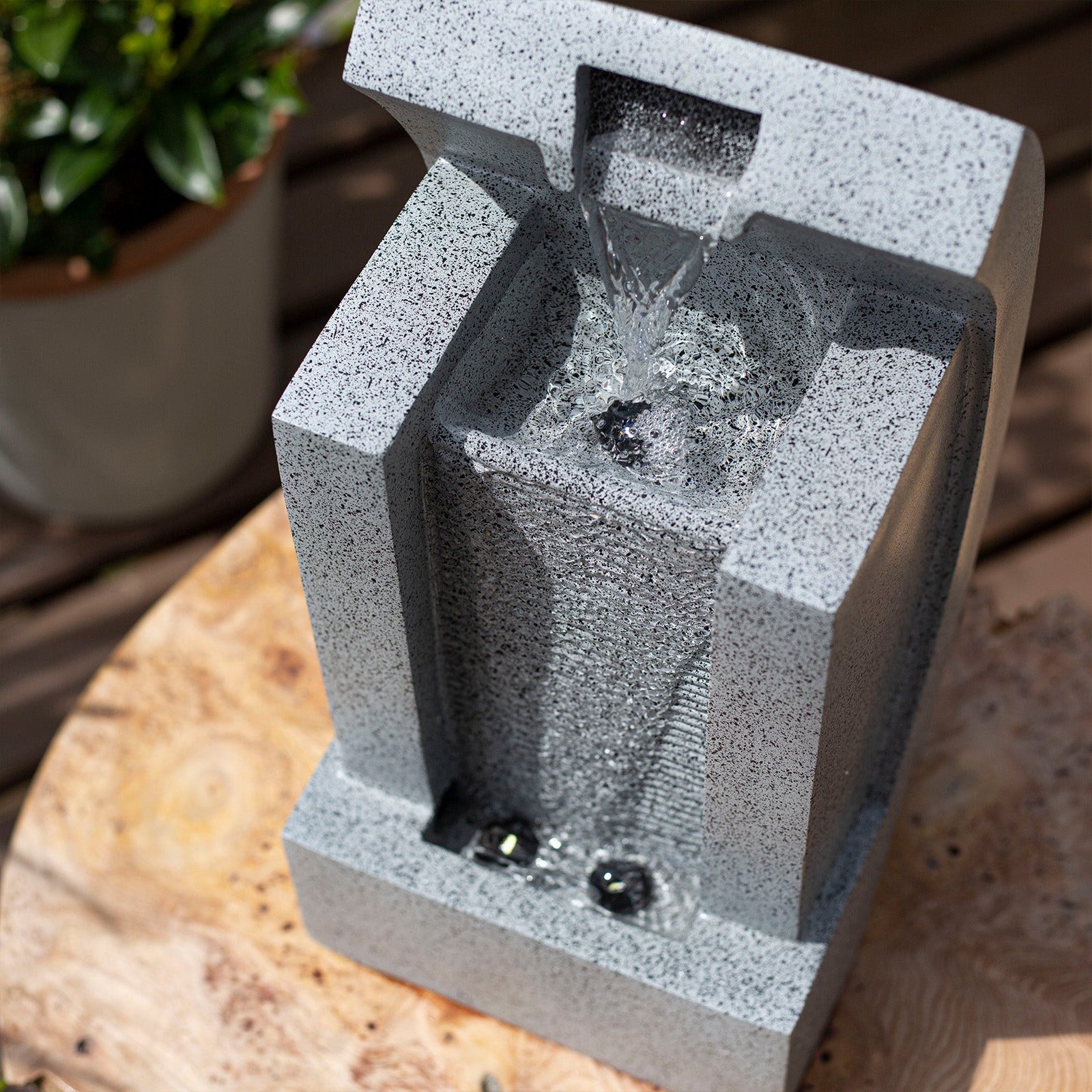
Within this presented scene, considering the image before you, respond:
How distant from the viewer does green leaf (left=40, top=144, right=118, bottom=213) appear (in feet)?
6.04

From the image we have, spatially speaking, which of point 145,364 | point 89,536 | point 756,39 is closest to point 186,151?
point 145,364


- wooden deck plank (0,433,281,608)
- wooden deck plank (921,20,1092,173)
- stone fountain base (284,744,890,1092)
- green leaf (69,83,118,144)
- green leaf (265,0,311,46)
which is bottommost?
wooden deck plank (0,433,281,608)

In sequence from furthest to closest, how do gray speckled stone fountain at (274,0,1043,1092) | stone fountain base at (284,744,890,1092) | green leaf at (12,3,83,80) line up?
green leaf at (12,3,83,80) → stone fountain base at (284,744,890,1092) → gray speckled stone fountain at (274,0,1043,1092)

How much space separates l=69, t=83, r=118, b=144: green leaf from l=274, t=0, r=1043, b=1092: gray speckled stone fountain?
2.62ft

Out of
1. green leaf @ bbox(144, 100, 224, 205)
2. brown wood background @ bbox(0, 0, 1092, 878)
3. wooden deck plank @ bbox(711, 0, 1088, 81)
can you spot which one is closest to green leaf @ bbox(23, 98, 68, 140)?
green leaf @ bbox(144, 100, 224, 205)

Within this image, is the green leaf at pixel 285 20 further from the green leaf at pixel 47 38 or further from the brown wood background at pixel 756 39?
the brown wood background at pixel 756 39

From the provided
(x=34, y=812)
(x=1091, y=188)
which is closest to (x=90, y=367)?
(x=34, y=812)

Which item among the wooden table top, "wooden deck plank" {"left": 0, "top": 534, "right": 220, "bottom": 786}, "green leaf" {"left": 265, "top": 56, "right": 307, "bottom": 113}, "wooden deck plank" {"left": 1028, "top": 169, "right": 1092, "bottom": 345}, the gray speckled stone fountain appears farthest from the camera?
"wooden deck plank" {"left": 1028, "top": 169, "right": 1092, "bottom": 345}

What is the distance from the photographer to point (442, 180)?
1.17 meters

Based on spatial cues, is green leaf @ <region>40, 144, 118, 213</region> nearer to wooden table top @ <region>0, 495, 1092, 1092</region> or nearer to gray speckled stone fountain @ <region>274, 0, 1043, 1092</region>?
wooden table top @ <region>0, 495, 1092, 1092</region>

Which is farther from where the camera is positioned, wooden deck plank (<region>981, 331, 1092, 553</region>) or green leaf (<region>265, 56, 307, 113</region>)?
wooden deck plank (<region>981, 331, 1092, 553</region>)

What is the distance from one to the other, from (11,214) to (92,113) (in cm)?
17

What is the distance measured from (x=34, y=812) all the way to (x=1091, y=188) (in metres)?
2.23

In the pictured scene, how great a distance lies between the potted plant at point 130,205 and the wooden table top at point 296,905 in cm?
52
